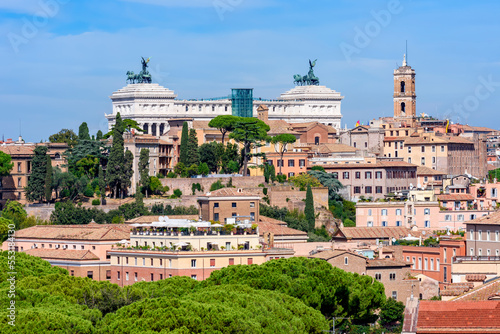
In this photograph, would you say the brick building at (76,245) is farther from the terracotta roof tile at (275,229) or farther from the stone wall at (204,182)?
the stone wall at (204,182)

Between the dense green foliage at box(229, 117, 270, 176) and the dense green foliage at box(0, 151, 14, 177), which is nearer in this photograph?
the dense green foliage at box(0, 151, 14, 177)

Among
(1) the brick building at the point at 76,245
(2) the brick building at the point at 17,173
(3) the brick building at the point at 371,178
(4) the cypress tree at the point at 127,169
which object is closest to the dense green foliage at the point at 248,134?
(3) the brick building at the point at 371,178

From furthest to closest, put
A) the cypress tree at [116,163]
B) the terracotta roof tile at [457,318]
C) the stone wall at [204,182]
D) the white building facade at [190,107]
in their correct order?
1. the white building facade at [190,107]
2. the stone wall at [204,182]
3. the cypress tree at [116,163]
4. the terracotta roof tile at [457,318]

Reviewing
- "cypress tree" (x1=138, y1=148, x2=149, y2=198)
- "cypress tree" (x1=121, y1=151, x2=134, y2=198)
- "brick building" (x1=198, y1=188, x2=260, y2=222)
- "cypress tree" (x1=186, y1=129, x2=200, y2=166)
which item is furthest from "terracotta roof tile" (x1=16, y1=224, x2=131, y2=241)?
"cypress tree" (x1=186, y1=129, x2=200, y2=166)

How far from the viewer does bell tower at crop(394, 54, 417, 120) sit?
154m

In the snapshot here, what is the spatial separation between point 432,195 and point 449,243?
2852 cm

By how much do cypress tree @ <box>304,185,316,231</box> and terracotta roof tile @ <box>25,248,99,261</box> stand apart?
2406 cm

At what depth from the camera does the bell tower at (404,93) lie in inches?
6083

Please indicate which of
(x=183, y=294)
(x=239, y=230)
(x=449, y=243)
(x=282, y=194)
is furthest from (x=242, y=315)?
(x=282, y=194)

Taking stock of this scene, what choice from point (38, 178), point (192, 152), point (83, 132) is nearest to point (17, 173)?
point (38, 178)

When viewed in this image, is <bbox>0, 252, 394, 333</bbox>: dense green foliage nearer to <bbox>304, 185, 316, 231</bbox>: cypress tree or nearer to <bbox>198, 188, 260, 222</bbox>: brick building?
<bbox>198, 188, 260, 222</bbox>: brick building

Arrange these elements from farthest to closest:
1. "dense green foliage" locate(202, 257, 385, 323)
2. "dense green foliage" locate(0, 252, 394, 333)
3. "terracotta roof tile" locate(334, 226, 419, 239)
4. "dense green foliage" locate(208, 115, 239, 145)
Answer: "dense green foliage" locate(208, 115, 239, 145) < "terracotta roof tile" locate(334, 226, 419, 239) < "dense green foliage" locate(202, 257, 385, 323) < "dense green foliage" locate(0, 252, 394, 333)

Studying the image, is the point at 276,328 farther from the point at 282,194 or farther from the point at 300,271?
the point at 282,194

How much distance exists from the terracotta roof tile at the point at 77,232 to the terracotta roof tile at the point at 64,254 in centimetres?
149
